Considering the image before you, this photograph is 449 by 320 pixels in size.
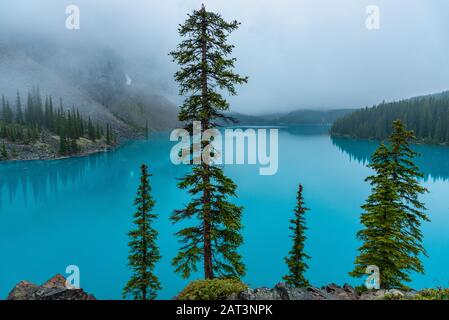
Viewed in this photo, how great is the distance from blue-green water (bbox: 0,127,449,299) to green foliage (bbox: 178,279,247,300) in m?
19.0

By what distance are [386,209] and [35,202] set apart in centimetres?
6857

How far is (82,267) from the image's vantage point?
30734 millimetres

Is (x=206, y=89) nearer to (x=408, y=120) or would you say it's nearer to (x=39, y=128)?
(x=39, y=128)

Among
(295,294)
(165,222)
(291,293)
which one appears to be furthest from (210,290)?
(165,222)

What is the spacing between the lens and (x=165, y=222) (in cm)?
4428

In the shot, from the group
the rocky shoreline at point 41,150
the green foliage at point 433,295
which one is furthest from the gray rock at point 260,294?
the rocky shoreline at point 41,150

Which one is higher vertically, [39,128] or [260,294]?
[39,128]

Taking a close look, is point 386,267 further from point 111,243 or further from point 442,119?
point 442,119

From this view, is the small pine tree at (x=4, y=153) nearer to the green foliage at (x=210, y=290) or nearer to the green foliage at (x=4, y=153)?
the green foliage at (x=4, y=153)

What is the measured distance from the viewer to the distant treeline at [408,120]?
133000 mm

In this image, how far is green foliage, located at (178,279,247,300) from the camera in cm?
889

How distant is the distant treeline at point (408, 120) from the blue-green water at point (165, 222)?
6175cm

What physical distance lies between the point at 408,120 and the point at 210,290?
178037 millimetres
